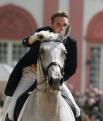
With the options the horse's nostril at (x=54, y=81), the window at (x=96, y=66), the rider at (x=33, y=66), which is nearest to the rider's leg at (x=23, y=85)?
the rider at (x=33, y=66)

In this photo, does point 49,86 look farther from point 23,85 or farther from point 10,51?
point 10,51

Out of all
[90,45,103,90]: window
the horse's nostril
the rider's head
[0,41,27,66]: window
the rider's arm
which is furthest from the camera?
[90,45,103,90]: window

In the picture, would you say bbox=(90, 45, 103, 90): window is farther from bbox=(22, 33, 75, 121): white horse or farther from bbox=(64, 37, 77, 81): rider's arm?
bbox=(22, 33, 75, 121): white horse

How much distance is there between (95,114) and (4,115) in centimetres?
1024

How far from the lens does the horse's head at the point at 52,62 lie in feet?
29.4

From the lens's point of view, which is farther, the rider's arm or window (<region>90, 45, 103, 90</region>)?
window (<region>90, 45, 103, 90</region>)

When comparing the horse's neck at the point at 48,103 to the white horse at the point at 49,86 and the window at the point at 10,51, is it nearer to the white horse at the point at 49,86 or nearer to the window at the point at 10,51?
the white horse at the point at 49,86

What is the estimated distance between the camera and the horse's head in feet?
29.4

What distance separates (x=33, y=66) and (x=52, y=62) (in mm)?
1505

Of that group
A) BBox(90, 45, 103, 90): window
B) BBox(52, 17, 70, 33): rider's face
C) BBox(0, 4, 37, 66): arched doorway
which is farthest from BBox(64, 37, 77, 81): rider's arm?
BBox(90, 45, 103, 90): window

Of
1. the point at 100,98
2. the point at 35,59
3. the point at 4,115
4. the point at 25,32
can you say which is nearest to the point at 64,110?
the point at 35,59

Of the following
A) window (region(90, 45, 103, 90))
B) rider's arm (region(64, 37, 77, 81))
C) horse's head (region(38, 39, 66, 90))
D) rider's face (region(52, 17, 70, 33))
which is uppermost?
rider's face (region(52, 17, 70, 33))

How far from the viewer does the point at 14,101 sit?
10.7 m

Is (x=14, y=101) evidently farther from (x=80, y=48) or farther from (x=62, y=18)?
(x=80, y=48)
